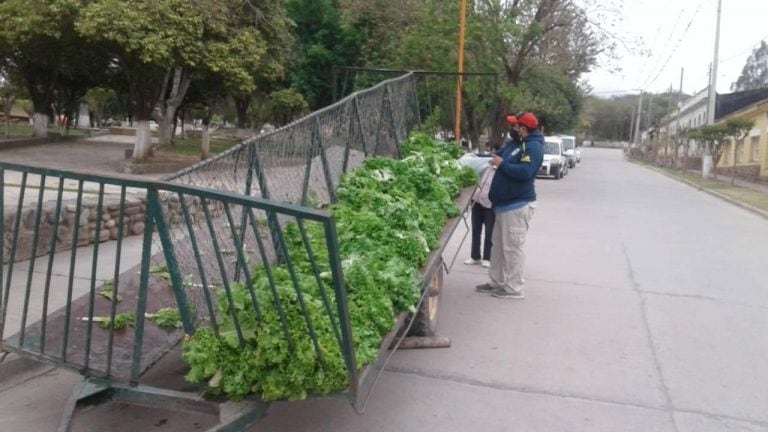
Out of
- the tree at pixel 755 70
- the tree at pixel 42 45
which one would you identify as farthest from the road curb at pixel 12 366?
the tree at pixel 755 70

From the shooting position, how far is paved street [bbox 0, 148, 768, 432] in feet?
14.3

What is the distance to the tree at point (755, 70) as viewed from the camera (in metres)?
89.1

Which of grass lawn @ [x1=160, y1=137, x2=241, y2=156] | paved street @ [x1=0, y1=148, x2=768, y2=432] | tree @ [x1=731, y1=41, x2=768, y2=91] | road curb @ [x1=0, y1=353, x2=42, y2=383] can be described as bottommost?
road curb @ [x1=0, y1=353, x2=42, y2=383]

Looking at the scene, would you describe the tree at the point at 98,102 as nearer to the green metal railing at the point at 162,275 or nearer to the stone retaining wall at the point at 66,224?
the stone retaining wall at the point at 66,224

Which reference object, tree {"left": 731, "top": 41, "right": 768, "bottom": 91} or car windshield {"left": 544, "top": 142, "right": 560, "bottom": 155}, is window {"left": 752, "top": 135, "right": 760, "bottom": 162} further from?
tree {"left": 731, "top": 41, "right": 768, "bottom": 91}

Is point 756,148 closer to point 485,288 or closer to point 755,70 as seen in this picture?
point 485,288

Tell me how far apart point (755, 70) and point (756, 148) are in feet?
206

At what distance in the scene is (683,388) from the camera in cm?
502

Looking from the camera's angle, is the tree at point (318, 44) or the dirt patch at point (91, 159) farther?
the tree at point (318, 44)

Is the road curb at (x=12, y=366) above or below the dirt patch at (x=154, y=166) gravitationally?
below

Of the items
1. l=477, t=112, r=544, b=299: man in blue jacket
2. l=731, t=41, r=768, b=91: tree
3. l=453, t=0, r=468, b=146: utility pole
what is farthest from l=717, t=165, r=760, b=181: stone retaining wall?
l=731, t=41, r=768, b=91: tree

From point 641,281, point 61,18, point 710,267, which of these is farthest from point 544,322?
point 61,18

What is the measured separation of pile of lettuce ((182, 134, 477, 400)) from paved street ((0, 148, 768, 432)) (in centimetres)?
82

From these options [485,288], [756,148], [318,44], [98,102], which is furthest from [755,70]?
[485,288]
